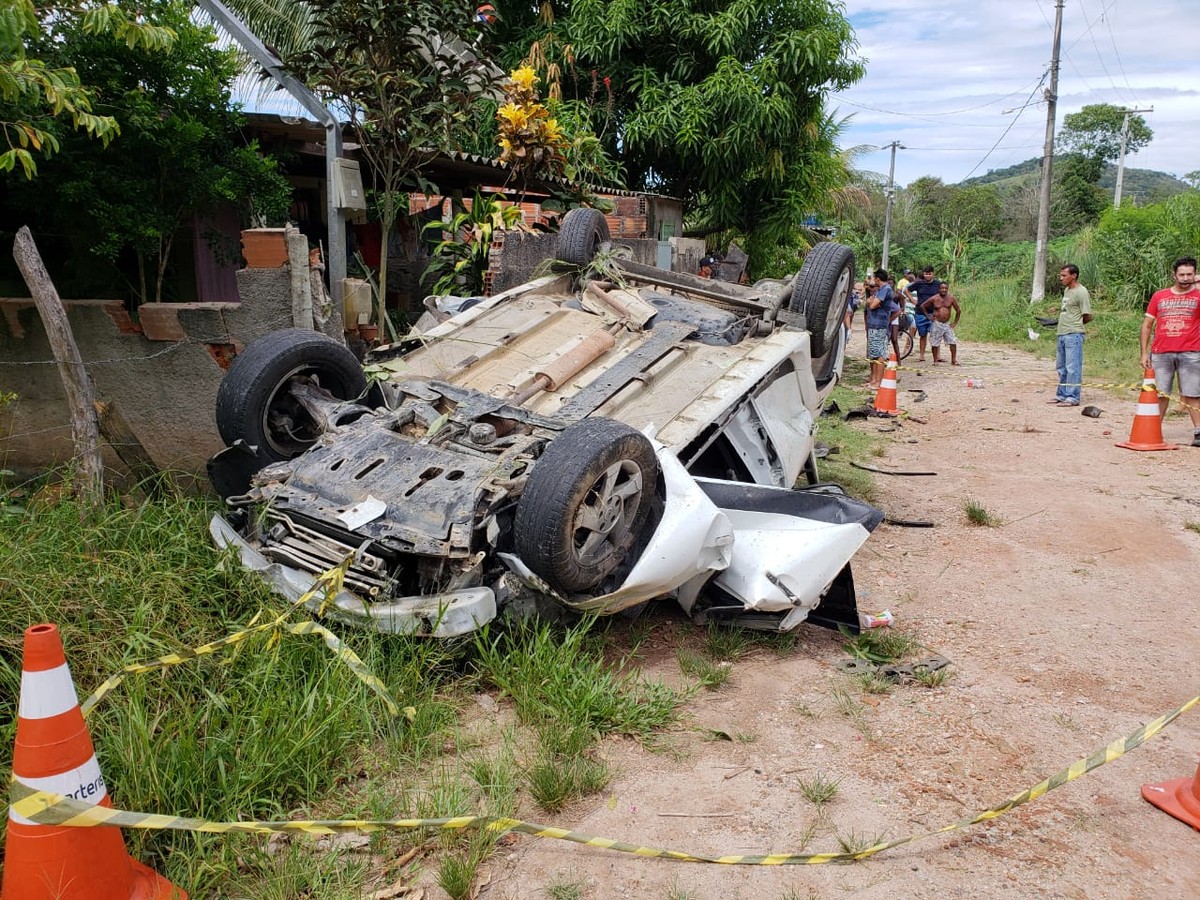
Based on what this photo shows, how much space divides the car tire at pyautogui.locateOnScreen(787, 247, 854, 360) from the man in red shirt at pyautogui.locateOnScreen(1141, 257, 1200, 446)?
4.60m

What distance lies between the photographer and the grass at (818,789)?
2.88 m

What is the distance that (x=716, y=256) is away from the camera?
532 inches

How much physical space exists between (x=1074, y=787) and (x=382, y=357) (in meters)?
3.88

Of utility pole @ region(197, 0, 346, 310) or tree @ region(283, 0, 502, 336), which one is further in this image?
tree @ region(283, 0, 502, 336)

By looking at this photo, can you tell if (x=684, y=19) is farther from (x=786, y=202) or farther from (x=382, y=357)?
(x=382, y=357)

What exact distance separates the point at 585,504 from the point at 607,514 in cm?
14

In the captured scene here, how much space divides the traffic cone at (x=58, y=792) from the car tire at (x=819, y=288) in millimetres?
4411

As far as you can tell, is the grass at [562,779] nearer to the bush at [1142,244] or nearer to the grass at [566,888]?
the grass at [566,888]

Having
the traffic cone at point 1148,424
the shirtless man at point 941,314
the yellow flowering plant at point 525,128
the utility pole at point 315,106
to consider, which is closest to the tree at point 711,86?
the shirtless man at point 941,314

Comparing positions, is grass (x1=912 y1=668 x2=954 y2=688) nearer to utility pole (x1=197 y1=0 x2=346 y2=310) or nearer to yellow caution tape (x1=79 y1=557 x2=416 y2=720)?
yellow caution tape (x1=79 y1=557 x2=416 y2=720)

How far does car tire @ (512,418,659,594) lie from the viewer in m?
3.33

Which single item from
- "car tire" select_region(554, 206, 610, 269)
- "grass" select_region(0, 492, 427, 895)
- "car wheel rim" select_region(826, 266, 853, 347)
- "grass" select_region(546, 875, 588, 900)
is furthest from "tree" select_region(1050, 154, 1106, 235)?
"grass" select_region(546, 875, 588, 900)

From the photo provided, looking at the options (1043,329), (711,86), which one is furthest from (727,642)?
(1043,329)

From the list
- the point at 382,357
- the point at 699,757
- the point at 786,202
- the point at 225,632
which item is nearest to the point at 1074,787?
the point at 699,757
